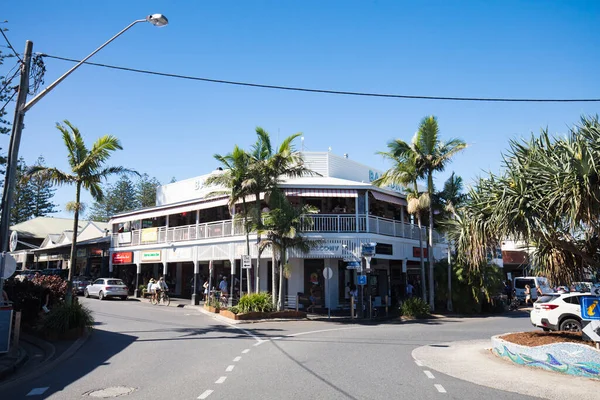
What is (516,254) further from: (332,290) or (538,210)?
(538,210)

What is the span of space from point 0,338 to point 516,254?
41.6 metres

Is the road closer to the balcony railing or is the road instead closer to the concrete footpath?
the concrete footpath

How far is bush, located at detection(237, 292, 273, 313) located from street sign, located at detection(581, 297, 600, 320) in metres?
14.0

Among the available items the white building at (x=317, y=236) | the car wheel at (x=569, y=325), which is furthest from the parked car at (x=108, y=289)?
the car wheel at (x=569, y=325)

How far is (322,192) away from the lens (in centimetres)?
2492

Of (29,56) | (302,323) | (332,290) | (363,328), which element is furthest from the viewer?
(332,290)

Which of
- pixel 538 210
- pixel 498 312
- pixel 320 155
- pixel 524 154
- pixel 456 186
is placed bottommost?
pixel 498 312

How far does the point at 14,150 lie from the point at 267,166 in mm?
11564

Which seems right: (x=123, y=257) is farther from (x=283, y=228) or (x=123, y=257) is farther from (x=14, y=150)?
(x=14, y=150)

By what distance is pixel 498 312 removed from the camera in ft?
91.1

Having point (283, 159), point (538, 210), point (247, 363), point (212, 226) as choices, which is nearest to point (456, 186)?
point (283, 159)

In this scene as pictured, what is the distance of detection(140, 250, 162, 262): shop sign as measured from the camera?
3212cm

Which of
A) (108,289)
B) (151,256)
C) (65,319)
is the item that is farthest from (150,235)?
(65,319)

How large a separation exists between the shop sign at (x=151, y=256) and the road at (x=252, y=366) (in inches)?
568
